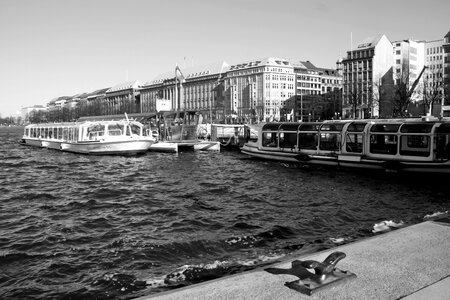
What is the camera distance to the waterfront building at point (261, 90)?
156250 mm

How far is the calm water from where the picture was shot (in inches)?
368

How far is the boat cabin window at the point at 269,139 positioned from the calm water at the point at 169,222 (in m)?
11.0

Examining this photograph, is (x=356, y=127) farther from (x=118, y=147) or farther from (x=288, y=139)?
(x=118, y=147)

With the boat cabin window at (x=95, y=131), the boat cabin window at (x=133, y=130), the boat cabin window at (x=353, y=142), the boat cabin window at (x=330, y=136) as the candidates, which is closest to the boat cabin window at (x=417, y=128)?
the boat cabin window at (x=353, y=142)

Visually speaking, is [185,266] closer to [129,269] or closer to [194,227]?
[129,269]

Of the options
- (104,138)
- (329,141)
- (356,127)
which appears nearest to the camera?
(356,127)

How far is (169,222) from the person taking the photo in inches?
568

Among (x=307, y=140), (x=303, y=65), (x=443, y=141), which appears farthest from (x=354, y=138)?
(x=303, y=65)

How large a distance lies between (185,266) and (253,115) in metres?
145

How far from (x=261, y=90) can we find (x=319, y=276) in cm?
15601

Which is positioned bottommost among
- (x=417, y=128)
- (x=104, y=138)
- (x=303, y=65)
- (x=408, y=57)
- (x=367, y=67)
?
(x=104, y=138)

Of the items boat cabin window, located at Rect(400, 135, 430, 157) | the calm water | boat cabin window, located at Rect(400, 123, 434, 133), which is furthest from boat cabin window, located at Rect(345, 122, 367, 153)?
the calm water

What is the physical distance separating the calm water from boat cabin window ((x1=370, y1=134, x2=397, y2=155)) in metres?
2.43

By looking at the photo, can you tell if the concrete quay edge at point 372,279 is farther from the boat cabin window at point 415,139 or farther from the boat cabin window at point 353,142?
the boat cabin window at point 353,142
